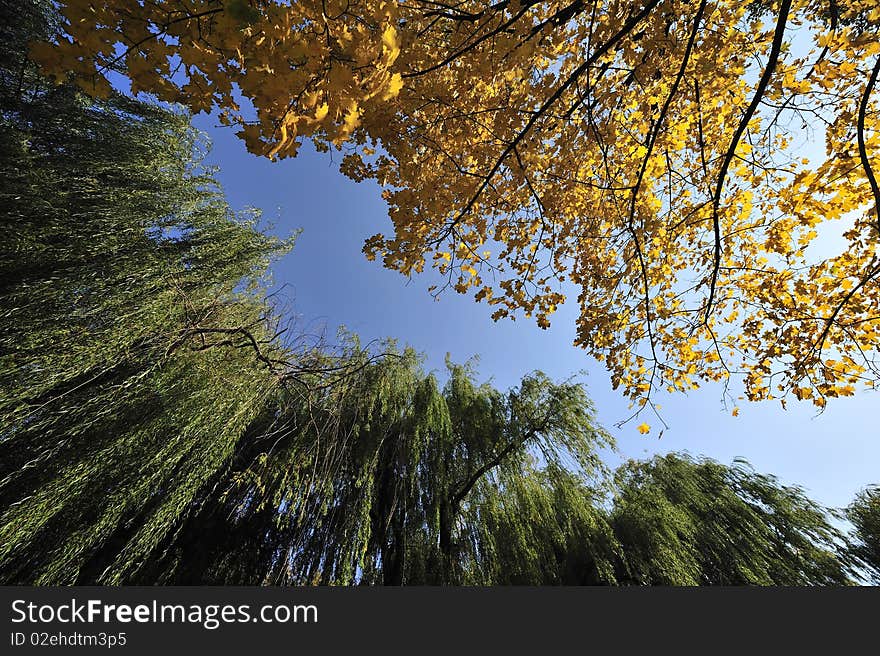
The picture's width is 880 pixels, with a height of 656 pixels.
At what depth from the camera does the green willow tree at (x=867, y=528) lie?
18.6 feet

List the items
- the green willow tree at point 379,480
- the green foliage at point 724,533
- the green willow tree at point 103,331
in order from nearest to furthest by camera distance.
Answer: the green willow tree at point 103,331 < the green willow tree at point 379,480 < the green foliage at point 724,533

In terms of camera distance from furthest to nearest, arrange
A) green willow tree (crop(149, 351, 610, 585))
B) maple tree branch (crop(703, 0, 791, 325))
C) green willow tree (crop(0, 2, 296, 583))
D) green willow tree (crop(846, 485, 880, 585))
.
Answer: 1. green willow tree (crop(846, 485, 880, 585))
2. green willow tree (crop(149, 351, 610, 585))
3. green willow tree (crop(0, 2, 296, 583))
4. maple tree branch (crop(703, 0, 791, 325))

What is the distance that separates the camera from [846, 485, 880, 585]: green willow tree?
18.6 feet

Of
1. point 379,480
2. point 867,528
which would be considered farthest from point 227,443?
point 867,528

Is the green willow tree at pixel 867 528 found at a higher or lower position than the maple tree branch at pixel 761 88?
lower

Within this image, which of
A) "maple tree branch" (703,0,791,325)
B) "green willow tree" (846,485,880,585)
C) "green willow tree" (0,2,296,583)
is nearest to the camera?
"maple tree branch" (703,0,791,325)

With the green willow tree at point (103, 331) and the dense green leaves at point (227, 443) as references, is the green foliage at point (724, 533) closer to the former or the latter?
the dense green leaves at point (227, 443)

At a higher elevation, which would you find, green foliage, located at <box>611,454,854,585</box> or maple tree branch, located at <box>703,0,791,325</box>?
maple tree branch, located at <box>703,0,791,325</box>

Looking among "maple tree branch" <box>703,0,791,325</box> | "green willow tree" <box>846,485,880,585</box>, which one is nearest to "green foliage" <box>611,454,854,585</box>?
"green willow tree" <box>846,485,880,585</box>

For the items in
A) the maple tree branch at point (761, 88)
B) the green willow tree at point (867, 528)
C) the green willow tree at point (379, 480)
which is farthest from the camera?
the green willow tree at point (867, 528)

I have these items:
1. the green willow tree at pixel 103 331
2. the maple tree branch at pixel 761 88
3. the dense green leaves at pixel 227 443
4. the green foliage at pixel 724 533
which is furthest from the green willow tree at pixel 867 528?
the green willow tree at pixel 103 331

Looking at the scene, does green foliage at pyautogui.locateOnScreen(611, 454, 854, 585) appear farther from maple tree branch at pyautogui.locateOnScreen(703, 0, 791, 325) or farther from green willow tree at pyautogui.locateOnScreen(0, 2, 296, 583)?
green willow tree at pyautogui.locateOnScreen(0, 2, 296, 583)

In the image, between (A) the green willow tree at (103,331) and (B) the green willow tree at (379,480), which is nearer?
(A) the green willow tree at (103,331)

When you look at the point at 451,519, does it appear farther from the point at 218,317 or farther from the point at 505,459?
the point at 218,317
